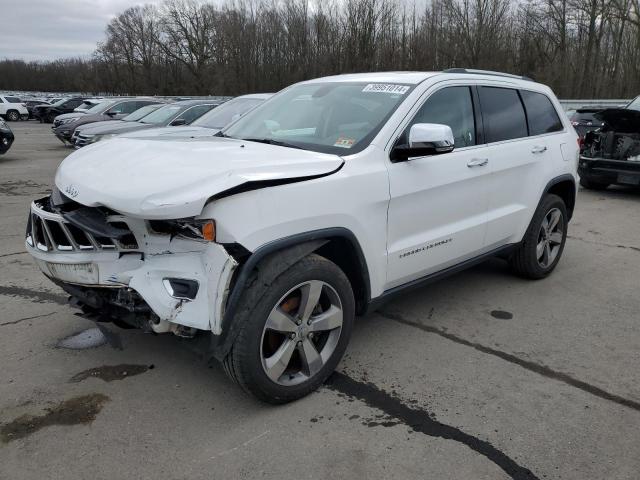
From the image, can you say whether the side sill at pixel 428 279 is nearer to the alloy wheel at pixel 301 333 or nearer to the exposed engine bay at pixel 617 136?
the alloy wheel at pixel 301 333

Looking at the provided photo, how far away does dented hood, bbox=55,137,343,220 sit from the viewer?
255cm

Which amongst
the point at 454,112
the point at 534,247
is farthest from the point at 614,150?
the point at 454,112

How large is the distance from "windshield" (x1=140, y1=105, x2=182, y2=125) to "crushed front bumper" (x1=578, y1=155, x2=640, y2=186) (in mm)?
8806

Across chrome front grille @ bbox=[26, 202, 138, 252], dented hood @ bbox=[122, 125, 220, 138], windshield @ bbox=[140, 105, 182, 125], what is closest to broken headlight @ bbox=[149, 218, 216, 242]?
chrome front grille @ bbox=[26, 202, 138, 252]

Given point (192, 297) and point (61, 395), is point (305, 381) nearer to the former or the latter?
point (192, 297)

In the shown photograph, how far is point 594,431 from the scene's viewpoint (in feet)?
9.29

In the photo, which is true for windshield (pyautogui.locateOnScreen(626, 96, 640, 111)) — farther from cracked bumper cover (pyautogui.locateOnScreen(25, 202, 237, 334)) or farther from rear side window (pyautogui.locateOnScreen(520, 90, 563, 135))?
cracked bumper cover (pyautogui.locateOnScreen(25, 202, 237, 334))

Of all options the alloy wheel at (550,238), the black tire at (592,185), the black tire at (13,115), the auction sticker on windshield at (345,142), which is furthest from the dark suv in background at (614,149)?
the black tire at (13,115)

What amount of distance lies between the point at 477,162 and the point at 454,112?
16.1 inches

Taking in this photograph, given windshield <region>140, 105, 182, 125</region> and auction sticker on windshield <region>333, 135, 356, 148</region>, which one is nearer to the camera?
auction sticker on windshield <region>333, 135, 356, 148</region>

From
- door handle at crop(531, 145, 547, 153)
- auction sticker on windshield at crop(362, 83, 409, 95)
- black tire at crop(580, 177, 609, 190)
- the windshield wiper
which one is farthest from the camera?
black tire at crop(580, 177, 609, 190)

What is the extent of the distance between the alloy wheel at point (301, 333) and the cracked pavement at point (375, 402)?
21 centimetres

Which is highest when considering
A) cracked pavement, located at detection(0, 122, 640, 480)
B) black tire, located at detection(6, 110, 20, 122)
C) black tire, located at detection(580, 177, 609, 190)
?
black tire, located at detection(6, 110, 20, 122)

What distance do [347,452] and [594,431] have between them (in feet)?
4.38
